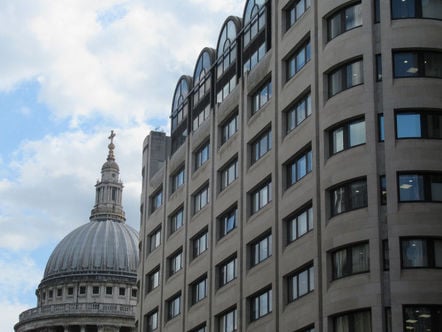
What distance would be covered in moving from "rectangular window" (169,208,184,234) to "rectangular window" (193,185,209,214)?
9.42 feet

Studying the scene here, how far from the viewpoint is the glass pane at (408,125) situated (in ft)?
182

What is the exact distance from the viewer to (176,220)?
3369 inches

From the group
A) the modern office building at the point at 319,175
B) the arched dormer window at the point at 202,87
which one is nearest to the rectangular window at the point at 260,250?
the modern office building at the point at 319,175

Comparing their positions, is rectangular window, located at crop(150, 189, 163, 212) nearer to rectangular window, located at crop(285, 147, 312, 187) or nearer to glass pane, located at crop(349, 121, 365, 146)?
rectangular window, located at crop(285, 147, 312, 187)

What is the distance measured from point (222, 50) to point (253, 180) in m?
14.3

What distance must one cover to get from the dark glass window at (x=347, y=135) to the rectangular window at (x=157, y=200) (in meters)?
32.7

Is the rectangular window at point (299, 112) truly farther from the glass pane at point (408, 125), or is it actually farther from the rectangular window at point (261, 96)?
the glass pane at point (408, 125)

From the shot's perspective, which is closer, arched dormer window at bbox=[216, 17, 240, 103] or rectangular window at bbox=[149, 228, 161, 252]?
arched dormer window at bbox=[216, 17, 240, 103]

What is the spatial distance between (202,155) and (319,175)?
896 inches

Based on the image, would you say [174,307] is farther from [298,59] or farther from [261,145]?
[298,59]

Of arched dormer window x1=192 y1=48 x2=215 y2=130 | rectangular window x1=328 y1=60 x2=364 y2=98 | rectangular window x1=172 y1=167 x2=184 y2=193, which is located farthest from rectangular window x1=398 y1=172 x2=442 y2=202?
rectangular window x1=172 y1=167 x2=184 y2=193

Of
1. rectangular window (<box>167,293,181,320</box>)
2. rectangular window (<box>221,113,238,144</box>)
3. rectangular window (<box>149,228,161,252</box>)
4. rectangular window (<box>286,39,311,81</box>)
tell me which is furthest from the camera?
rectangular window (<box>149,228,161,252</box>)

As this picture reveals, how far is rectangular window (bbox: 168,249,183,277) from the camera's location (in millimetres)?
82750

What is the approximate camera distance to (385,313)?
2068 inches
